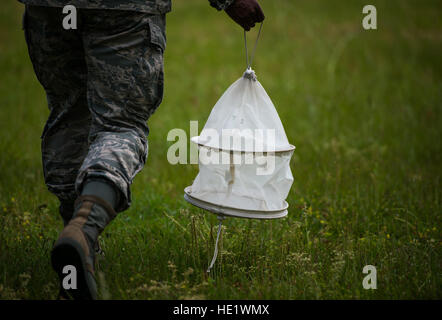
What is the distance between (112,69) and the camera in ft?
6.92

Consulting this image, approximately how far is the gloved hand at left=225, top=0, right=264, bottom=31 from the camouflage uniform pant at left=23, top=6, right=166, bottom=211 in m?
0.31

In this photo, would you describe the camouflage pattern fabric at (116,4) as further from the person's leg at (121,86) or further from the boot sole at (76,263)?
the boot sole at (76,263)

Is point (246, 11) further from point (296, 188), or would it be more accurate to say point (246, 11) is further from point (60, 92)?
point (296, 188)

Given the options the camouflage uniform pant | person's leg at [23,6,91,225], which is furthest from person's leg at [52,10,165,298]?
person's leg at [23,6,91,225]

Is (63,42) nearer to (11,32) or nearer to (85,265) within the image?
(85,265)

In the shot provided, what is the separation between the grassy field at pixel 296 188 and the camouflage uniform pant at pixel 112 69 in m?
0.45

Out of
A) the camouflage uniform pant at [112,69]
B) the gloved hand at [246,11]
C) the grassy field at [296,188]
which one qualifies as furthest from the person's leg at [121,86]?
the grassy field at [296,188]

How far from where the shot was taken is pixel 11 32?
405 inches

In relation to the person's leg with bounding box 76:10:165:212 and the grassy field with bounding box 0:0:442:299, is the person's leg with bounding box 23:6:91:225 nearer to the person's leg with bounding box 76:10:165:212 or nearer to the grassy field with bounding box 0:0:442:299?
the person's leg with bounding box 76:10:165:212

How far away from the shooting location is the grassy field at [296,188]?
93.7 inches

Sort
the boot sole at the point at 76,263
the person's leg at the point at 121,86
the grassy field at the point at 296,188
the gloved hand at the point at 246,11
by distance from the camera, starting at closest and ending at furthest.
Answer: the boot sole at the point at 76,263 < the person's leg at the point at 121,86 < the gloved hand at the point at 246,11 < the grassy field at the point at 296,188

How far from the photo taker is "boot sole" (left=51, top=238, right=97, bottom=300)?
1.79m
